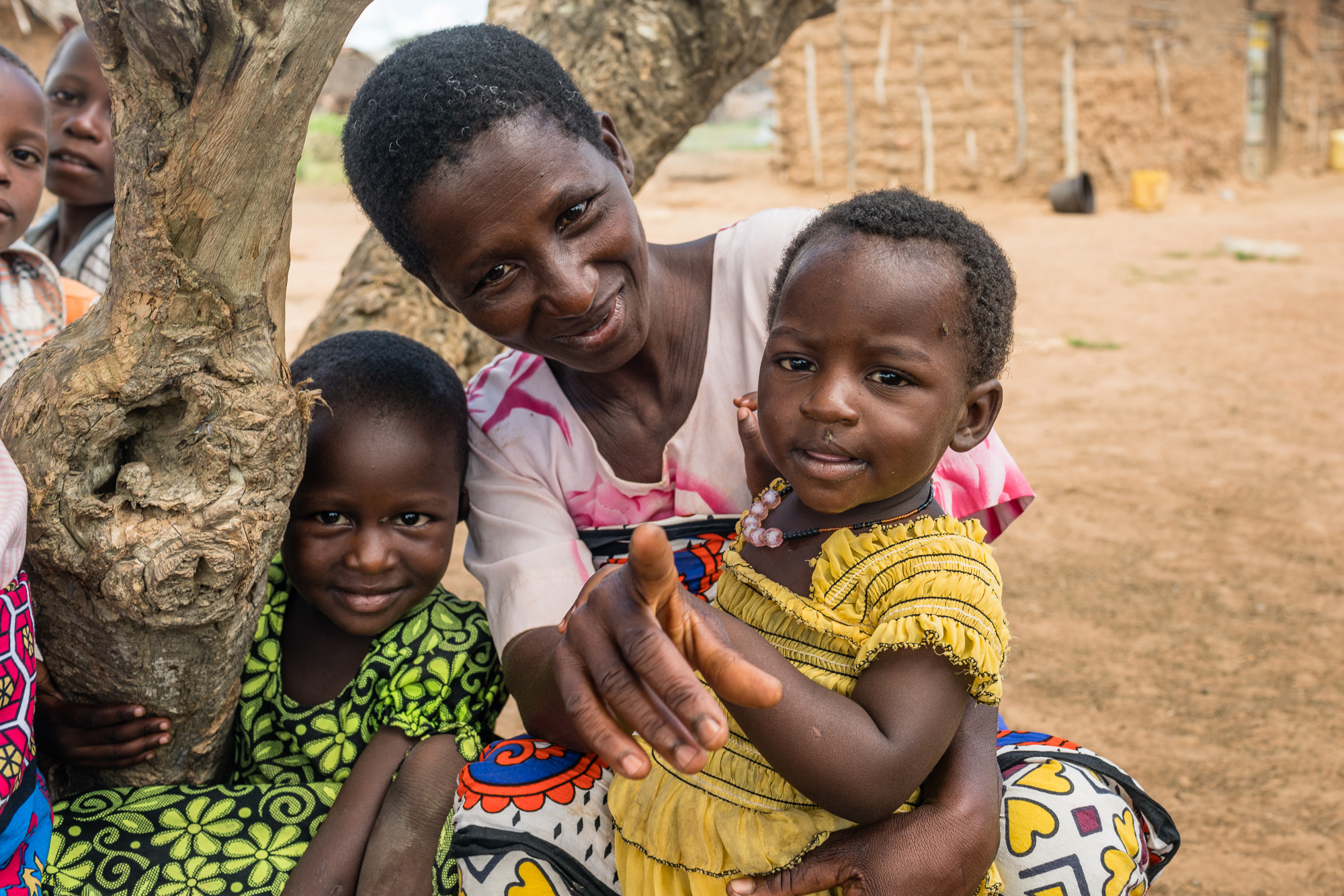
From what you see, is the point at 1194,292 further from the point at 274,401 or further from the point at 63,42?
the point at 274,401

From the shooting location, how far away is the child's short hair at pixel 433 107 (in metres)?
1.56

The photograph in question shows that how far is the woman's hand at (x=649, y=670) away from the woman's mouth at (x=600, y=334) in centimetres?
68

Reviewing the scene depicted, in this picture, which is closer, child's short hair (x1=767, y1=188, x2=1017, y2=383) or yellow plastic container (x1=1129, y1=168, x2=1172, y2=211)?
child's short hair (x1=767, y1=188, x2=1017, y2=383)

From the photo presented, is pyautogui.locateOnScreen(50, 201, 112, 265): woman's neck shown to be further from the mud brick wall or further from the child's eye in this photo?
the mud brick wall

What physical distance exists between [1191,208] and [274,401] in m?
13.3

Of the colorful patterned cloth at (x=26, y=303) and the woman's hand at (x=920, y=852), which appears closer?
the woman's hand at (x=920, y=852)

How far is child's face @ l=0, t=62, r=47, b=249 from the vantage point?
234 centimetres

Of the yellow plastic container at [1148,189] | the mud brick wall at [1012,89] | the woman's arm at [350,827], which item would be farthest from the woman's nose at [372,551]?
the yellow plastic container at [1148,189]

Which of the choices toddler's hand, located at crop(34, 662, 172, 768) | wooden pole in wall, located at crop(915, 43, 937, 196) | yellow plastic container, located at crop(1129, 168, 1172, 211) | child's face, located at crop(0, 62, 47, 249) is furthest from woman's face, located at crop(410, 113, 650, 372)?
yellow plastic container, located at crop(1129, 168, 1172, 211)

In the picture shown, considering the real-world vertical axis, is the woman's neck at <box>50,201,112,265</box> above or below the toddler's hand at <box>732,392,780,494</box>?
above

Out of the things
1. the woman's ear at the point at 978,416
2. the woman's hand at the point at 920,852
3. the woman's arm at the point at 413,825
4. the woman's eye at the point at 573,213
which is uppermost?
the woman's eye at the point at 573,213

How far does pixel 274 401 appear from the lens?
4.99 ft

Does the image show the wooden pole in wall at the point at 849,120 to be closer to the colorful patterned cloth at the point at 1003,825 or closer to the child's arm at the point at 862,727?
the colorful patterned cloth at the point at 1003,825

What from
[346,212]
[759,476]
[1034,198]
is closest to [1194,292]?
[1034,198]
